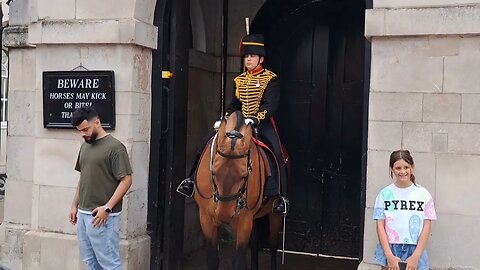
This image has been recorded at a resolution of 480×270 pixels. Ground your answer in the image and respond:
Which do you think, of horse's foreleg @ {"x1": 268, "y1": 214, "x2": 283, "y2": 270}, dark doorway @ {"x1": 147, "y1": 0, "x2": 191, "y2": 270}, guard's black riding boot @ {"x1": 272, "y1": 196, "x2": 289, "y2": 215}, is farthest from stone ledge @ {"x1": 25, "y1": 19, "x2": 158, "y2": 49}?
horse's foreleg @ {"x1": 268, "y1": 214, "x2": 283, "y2": 270}

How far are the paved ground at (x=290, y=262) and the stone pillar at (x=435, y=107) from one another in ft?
8.05

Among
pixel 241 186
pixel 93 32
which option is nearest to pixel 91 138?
pixel 241 186

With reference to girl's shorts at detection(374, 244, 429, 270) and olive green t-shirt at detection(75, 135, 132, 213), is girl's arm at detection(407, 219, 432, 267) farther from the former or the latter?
olive green t-shirt at detection(75, 135, 132, 213)

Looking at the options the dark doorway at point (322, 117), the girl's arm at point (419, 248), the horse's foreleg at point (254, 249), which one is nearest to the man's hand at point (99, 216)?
the horse's foreleg at point (254, 249)


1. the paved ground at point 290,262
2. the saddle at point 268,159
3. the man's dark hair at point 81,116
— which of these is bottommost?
the paved ground at point 290,262

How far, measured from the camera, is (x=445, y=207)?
17.1 ft

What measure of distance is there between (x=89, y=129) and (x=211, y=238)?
5.19 feet

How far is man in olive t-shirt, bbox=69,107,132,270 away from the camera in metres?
5.08

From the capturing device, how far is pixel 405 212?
4.35 m

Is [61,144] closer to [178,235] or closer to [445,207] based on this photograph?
[178,235]

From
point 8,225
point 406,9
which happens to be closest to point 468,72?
point 406,9

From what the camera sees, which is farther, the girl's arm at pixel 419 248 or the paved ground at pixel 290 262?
the paved ground at pixel 290 262

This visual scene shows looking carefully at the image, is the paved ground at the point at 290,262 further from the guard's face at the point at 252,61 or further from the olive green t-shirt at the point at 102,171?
the guard's face at the point at 252,61

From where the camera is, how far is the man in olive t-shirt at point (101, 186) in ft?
16.7
